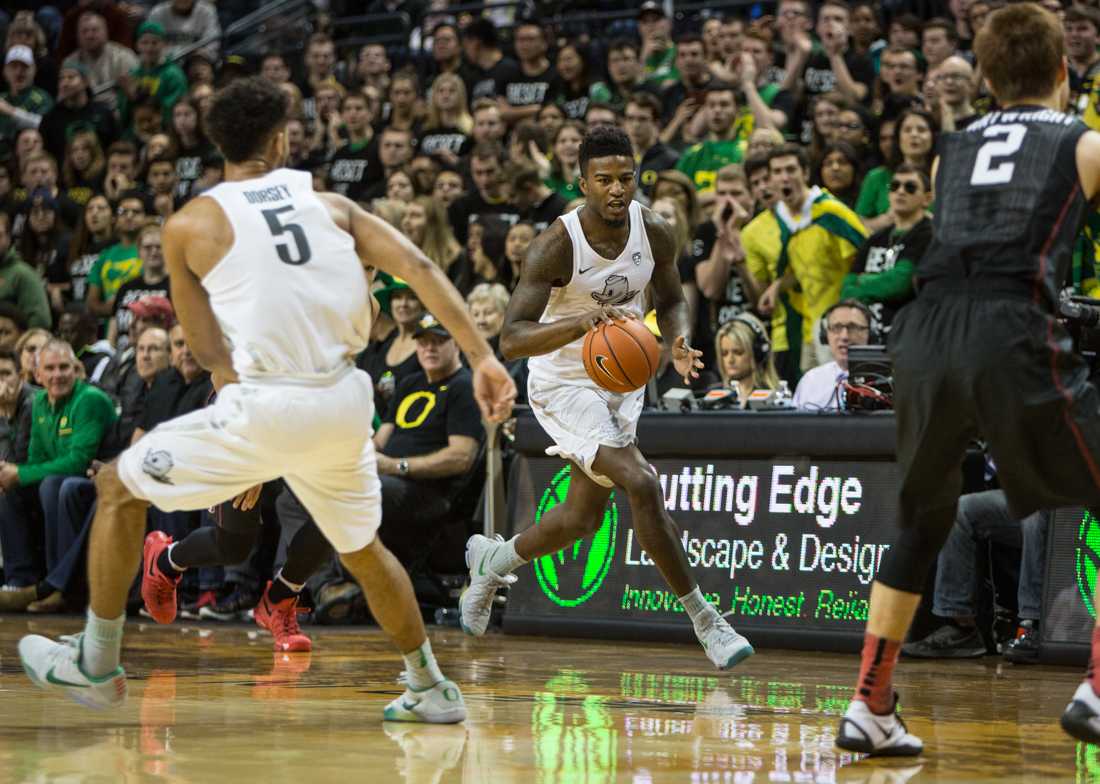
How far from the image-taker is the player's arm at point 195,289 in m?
5.21

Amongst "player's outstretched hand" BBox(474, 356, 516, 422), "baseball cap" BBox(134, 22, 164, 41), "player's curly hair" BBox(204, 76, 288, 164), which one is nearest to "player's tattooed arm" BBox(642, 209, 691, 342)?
"player's curly hair" BBox(204, 76, 288, 164)

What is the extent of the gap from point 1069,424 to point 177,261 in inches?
109

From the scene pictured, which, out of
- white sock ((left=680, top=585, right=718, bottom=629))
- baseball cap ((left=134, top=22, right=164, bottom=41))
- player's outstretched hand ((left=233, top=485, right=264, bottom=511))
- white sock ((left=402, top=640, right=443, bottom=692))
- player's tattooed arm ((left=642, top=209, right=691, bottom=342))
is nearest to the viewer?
white sock ((left=402, top=640, right=443, bottom=692))

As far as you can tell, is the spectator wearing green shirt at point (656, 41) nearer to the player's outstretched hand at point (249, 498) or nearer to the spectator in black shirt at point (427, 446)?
the spectator in black shirt at point (427, 446)

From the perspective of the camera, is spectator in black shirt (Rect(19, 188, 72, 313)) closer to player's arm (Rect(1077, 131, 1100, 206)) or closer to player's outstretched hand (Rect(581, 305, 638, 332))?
player's outstretched hand (Rect(581, 305, 638, 332))

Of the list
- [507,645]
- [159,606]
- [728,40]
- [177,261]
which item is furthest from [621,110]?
[177,261]

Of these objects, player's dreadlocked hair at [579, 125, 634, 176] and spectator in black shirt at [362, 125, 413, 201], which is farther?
spectator in black shirt at [362, 125, 413, 201]

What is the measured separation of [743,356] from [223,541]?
368cm

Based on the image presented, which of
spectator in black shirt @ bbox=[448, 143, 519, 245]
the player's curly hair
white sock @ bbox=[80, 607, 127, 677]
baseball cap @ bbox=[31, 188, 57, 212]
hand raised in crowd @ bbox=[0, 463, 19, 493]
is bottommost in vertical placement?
hand raised in crowd @ bbox=[0, 463, 19, 493]

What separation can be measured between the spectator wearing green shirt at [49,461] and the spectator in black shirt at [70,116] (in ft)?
23.2

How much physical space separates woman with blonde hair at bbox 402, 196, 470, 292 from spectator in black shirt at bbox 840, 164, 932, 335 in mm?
3649

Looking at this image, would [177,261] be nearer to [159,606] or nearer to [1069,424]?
[1069,424]

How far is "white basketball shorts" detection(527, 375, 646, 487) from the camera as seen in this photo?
7.54 m

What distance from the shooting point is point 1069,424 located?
4805mm
